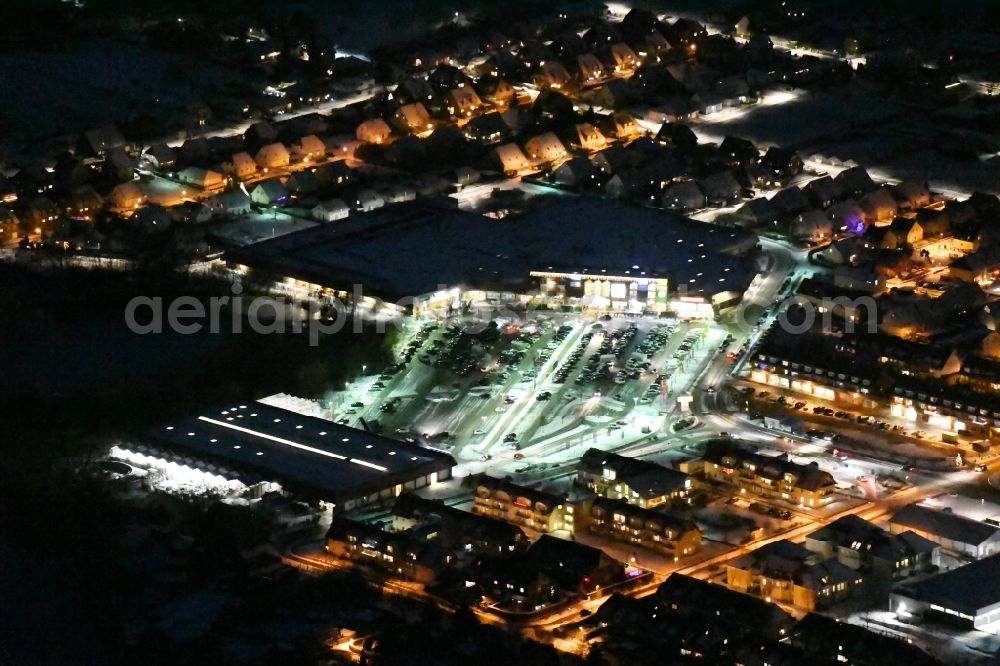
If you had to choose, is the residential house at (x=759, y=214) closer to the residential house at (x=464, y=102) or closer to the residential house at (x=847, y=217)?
the residential house at (x=847, y=217)

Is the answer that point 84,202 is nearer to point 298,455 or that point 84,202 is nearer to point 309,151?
point 309,151

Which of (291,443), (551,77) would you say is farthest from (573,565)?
(551,77)

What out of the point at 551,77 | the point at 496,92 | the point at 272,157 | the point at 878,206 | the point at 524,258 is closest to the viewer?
the point at 524,258

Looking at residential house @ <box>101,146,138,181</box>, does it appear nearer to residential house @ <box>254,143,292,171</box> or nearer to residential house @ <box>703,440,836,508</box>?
residential house @ <box>254,143,292,171</box>

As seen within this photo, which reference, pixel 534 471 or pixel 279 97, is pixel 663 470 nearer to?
pixel 534 471

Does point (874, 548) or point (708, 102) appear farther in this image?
point (708, 102)
